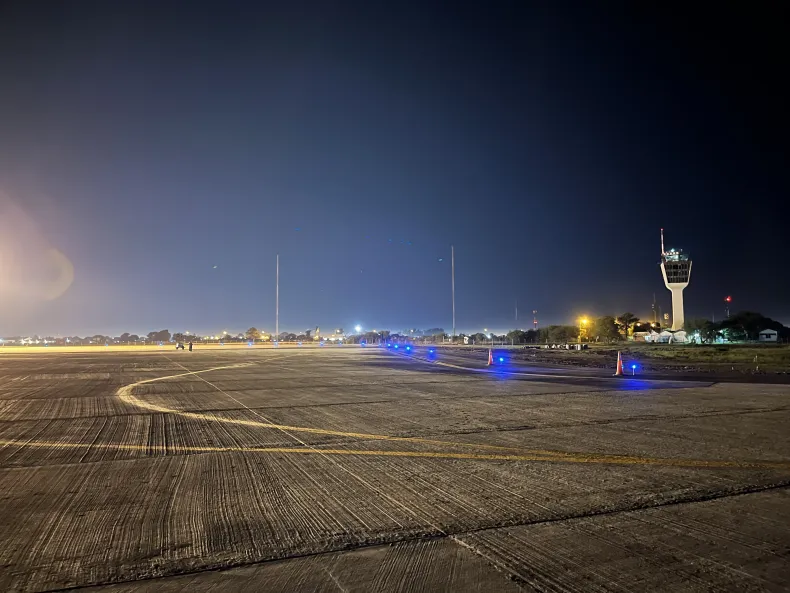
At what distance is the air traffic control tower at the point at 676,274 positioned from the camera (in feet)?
324

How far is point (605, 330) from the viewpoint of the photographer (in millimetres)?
114562

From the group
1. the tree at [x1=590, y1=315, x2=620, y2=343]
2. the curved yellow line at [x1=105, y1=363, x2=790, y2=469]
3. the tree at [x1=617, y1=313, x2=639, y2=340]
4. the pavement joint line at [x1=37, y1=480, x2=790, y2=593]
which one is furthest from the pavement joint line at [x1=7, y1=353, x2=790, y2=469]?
the tree at [x1=617, y1=313, x2=639, y2=340]

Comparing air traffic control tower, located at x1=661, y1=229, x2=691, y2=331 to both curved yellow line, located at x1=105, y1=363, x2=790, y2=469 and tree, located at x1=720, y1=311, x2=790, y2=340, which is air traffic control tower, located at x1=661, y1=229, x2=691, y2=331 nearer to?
tree, located at x1=720, y1=311, x2=790, y2=340

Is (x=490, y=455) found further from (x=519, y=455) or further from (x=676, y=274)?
(x=676, y=274)

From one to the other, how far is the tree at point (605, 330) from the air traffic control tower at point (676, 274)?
53.1 feet

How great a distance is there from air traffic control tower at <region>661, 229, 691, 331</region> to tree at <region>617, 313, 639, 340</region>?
99.2 feet

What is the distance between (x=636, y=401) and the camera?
1068 cm

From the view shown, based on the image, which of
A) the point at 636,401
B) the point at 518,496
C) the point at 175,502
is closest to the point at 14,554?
the point at 175,502

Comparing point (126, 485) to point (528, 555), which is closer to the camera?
point (528, 555)

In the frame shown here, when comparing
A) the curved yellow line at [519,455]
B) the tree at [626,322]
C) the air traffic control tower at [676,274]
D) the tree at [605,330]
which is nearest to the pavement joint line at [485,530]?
the curved yellow line at [519,455]

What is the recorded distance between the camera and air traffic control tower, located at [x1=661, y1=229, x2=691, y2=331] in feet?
324

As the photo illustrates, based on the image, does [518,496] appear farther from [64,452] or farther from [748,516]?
[64,452]

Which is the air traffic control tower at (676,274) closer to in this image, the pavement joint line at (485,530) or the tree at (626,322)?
the tree at (626,322)

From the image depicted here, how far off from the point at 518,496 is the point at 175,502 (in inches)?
122
